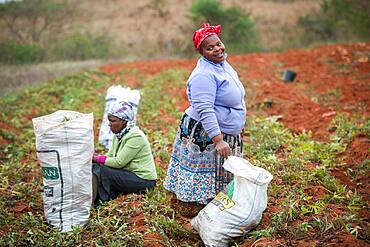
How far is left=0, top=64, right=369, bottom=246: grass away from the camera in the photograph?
3.39 meters

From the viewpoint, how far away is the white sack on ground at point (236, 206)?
10.3 ft

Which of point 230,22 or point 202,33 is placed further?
point 230,22

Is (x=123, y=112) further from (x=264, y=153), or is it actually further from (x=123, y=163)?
(x=264, y=153)

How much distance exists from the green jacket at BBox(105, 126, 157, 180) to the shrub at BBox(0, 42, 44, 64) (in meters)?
10.7

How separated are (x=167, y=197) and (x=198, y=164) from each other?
2.88ft

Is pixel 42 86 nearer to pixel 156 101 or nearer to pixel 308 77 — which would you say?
pixel 156 101

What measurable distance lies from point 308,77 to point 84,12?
672 inches

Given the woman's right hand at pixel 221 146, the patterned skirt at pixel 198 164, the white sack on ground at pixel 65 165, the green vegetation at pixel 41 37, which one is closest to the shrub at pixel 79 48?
the green vegetation at pixel 41 37

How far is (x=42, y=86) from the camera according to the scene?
32.2ft

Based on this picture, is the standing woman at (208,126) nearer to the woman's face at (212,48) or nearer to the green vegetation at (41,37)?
the woman's face at (212,48)

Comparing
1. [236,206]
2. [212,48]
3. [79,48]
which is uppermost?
Result: [212,48]

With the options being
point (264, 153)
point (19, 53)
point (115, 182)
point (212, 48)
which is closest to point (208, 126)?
point (212, 48)

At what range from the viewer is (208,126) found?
3209 mm

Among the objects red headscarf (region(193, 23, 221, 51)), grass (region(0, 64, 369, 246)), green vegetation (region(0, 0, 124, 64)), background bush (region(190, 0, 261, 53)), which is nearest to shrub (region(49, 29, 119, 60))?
green vegetation (region(0, 0, 124, 64))
